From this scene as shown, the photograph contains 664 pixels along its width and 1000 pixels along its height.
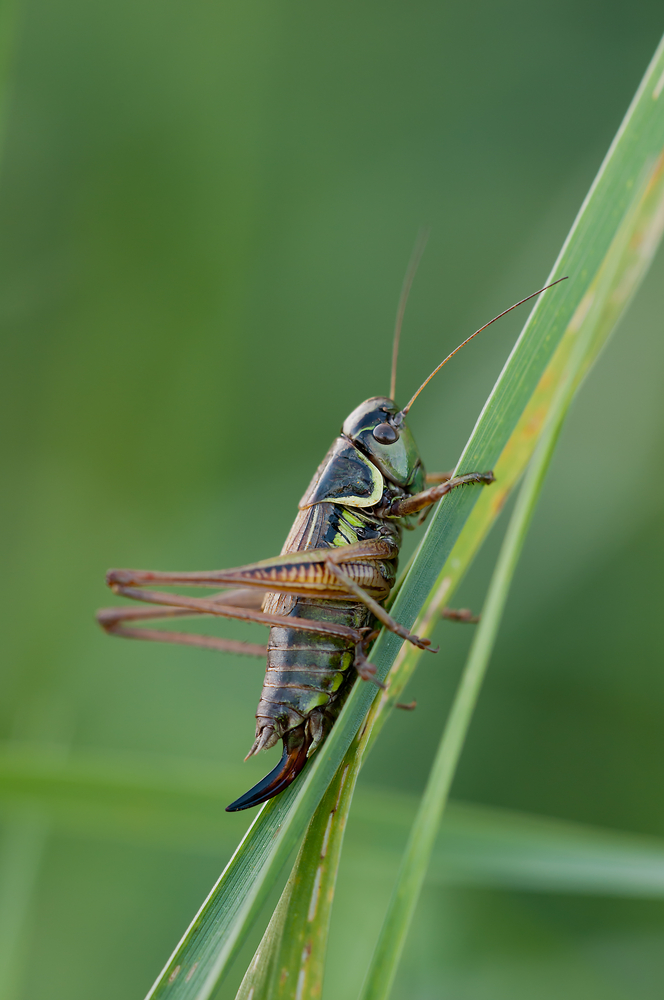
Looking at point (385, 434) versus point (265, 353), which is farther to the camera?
point (265, 353)

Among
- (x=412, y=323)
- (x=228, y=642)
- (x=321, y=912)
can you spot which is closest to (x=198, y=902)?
(x=228, y=642)

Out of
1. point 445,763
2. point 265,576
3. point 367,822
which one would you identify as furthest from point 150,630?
point 445,763

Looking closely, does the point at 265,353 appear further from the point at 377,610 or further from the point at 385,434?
the point at 377,610

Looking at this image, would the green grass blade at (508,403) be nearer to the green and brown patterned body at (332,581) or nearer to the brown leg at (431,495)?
the brown leg at (431,495)

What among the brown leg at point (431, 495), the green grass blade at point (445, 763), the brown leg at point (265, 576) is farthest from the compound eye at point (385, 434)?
the green grass blade at point (445, 763)

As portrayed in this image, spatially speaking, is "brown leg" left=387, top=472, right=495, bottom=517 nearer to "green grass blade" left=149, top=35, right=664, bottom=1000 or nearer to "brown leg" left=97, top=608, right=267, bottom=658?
"green grass blade" left=149, top=35, right=664, bottom=1000

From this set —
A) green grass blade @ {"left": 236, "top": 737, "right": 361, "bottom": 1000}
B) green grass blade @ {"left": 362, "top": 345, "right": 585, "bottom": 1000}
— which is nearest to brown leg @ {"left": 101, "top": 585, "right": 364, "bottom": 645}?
green grass blade @ {"left": 236, "top": 737, "right": 361, "bottom": 1000}

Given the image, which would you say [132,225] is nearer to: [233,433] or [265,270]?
[265,270]
